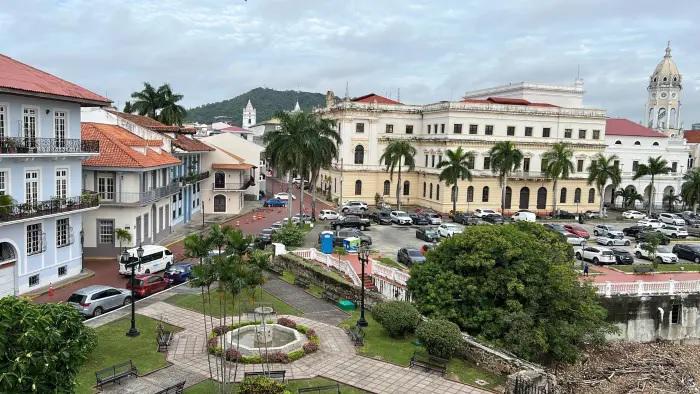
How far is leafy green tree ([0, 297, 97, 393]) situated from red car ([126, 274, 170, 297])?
15.6 m

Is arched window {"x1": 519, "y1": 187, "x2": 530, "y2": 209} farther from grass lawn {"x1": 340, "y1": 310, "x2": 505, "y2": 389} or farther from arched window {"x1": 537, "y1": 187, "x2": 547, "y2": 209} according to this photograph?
grass lawn {"x1": 340, "y1": 310, "x2": 505, "y2": 389}

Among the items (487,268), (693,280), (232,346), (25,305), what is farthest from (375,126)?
(25,305)

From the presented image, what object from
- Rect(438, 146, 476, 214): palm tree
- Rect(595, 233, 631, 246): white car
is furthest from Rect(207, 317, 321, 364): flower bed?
Answer: Rect(438, 146, 476, 214): palm tree

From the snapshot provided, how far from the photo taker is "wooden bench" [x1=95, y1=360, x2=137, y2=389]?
54.3ft

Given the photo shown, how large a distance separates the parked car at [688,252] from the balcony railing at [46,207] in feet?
138

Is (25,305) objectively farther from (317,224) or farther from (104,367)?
(317,224)

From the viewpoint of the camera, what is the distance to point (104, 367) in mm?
18203

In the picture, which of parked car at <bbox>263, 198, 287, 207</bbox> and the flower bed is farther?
parked car at <bbox>263, 198, 287, 207</bbox>

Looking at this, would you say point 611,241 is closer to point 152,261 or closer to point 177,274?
point 177,274

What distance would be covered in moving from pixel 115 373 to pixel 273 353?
202 inches

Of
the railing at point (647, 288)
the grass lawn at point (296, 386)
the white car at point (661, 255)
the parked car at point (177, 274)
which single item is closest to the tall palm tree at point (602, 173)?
the white car at point (661, 255)

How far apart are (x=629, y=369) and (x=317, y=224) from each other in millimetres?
32737

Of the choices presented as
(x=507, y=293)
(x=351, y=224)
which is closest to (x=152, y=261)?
(x=507, y=293)

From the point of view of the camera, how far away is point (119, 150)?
1458 inches
